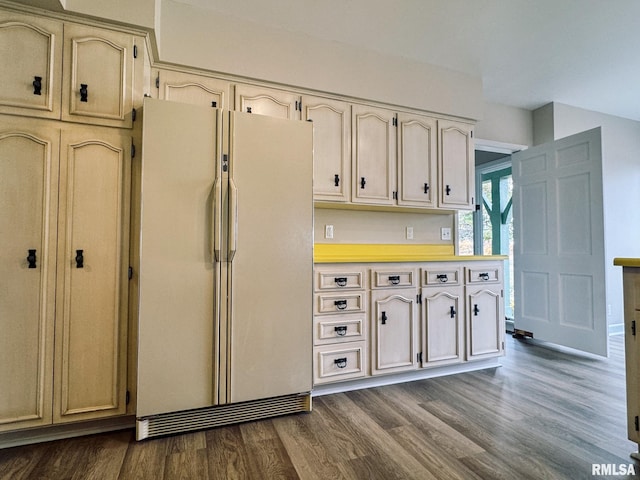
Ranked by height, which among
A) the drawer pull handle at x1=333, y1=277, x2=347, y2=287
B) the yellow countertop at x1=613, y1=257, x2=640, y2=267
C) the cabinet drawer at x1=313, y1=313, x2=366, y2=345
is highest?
the yellow countertop at x1=613, y1=257, x2=640, y2=267

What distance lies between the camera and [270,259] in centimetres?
204

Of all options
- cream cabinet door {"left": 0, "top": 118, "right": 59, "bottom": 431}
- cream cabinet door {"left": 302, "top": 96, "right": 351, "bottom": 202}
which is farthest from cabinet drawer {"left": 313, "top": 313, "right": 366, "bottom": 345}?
cream cabinet door {"left": 0, "top": 118, "right": 59, "bottom": 431}

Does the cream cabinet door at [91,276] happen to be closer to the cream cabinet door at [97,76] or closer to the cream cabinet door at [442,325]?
the cream cabinet door at [97,76]

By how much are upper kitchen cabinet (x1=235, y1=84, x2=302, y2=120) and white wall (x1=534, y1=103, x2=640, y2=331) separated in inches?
124

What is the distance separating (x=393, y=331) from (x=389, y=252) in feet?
2.81

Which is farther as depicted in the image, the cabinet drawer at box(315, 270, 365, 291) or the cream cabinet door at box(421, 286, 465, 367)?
the cream cabinet door at box(421, 286, 465, 367)

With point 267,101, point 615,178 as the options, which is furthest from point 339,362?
point 615,178

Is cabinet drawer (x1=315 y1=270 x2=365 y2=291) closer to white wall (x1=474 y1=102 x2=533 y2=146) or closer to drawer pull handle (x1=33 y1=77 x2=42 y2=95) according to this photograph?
drawer pull handle (x1=33 y1=77 x2=42 y2=95)

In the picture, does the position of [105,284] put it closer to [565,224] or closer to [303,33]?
[303,33]

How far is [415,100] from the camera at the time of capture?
9.87 ft

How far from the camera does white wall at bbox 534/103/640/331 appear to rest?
389 centimetres

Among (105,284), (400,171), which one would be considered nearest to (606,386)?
(400,171)

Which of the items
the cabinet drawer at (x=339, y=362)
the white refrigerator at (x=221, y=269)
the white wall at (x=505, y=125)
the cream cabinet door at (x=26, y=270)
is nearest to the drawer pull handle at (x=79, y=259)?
the cream cabinet door at (x=26, y=270)

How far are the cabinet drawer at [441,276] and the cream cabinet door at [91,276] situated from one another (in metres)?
2.09
